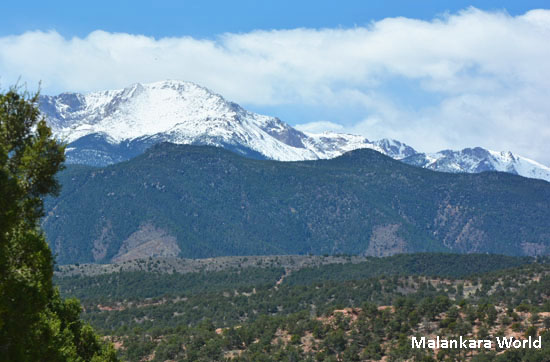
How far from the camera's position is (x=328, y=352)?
131 m

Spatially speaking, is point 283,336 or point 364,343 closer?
point 364,343

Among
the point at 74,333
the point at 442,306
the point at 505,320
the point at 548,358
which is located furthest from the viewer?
the point at 442,306

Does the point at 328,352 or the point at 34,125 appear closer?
the point at 34,125

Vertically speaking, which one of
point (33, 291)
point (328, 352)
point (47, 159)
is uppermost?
point (47, 159)

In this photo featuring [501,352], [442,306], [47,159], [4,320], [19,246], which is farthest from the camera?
[442,306]

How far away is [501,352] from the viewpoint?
117 meters

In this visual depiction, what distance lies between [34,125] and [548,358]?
85455mm

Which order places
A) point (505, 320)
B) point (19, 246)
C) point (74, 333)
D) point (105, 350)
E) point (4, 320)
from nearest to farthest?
1. point (4, 320)
2. point (19, 246)
3. point (74, 333)
4. point (105, 350)
5. point (505, 320)

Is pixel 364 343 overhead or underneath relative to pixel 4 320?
underneath

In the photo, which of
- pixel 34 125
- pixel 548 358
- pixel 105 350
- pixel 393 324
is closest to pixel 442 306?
pixel 393 324

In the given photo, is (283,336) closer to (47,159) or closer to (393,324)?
(393,324)

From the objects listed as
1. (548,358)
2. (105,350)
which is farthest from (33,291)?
(548,358)

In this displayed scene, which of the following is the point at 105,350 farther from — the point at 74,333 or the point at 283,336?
the point at 283,336

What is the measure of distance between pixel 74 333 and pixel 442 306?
9012 centimetres
